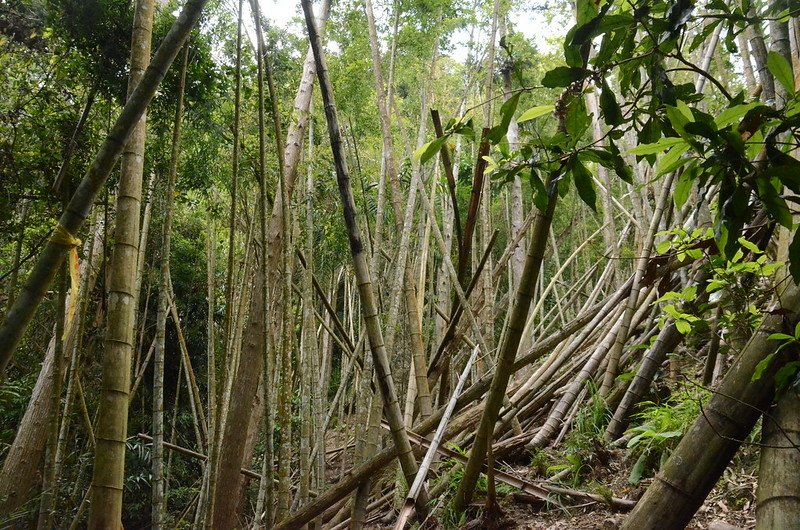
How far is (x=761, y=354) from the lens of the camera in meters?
1.11

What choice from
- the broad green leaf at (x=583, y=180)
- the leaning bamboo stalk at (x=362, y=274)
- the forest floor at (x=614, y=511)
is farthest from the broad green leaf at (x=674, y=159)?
the forest floor at (x=614, y=511)

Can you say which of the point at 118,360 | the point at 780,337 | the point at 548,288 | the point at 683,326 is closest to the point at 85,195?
the point at 118,360

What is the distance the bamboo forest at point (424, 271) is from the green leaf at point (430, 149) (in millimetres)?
13

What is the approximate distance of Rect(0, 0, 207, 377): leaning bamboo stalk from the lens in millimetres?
915

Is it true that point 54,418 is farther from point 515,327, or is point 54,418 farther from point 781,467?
point 781,467

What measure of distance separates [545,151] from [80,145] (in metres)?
3.57

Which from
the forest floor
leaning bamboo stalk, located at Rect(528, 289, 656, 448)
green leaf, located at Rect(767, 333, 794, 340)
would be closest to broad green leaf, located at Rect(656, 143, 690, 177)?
green leaf, located at Rect(767, 333, 794, 340)

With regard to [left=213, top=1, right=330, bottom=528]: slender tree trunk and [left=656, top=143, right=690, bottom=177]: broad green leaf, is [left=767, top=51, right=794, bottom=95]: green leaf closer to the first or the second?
[left=656, top=143, right=690, bottom=177]: broad green leaf

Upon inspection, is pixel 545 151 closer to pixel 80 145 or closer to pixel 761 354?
pixel 761 354

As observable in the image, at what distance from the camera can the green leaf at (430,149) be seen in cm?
93

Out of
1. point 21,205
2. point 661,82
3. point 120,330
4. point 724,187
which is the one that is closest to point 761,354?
point 724,187

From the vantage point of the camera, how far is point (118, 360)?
1.15m

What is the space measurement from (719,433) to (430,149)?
0.84 metres

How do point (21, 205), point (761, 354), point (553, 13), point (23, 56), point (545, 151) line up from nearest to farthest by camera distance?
1. point (545, 151)
2. point (761, 354)
3. point (21, 205)
4. point (23, 56)
5. point (553, 13)
